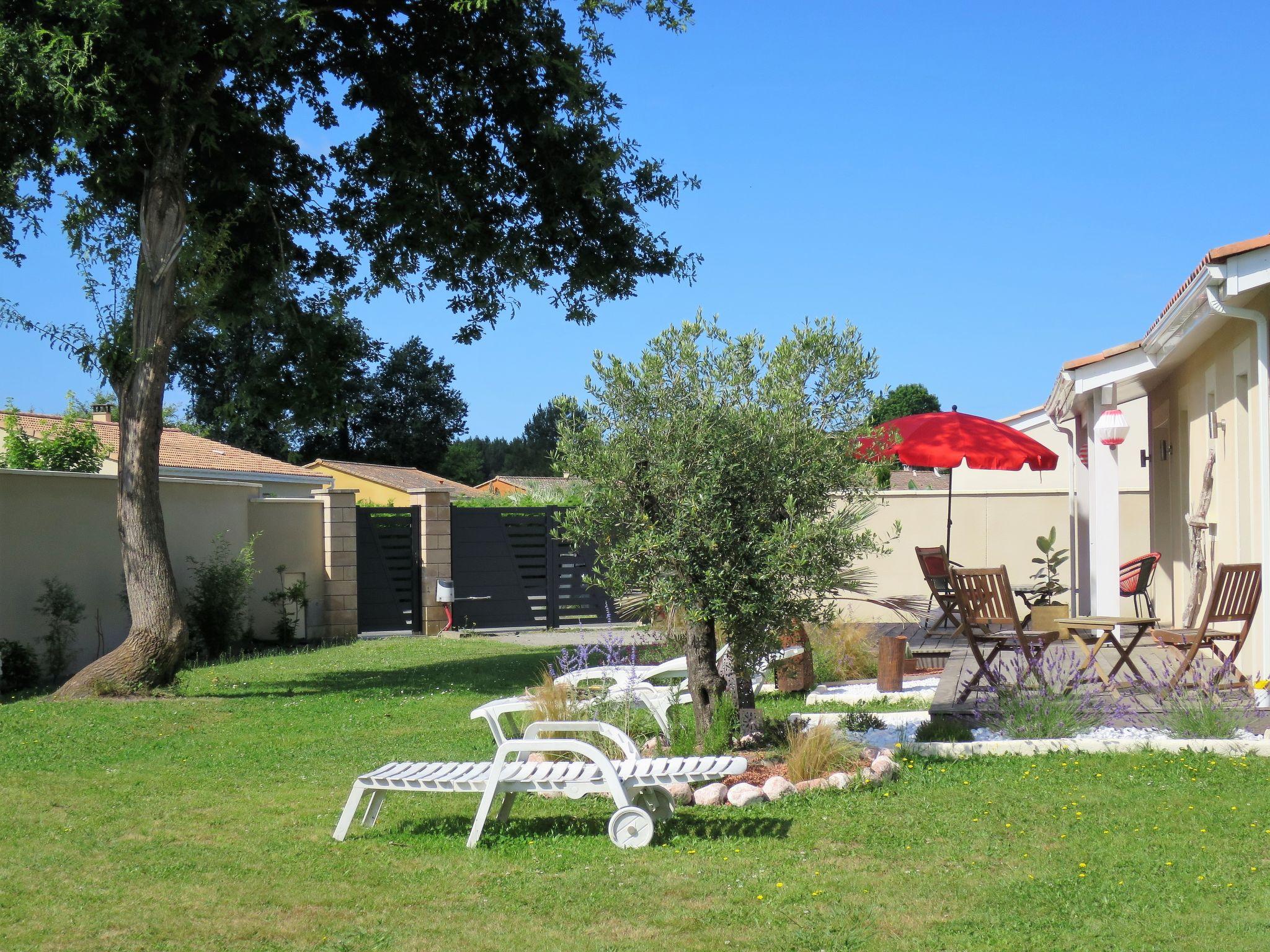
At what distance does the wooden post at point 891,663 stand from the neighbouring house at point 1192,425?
1.99m

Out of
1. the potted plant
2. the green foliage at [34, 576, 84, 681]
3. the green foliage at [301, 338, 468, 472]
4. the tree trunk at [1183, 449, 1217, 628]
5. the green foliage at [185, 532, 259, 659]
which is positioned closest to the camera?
the tree trunk at [1183, 449, 1217, 628]

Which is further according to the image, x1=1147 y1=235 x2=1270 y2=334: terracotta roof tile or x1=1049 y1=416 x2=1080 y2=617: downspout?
x1=1049 y1=416 x2=1080 y2=617: downspout

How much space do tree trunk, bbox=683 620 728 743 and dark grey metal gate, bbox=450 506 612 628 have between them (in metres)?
11.6

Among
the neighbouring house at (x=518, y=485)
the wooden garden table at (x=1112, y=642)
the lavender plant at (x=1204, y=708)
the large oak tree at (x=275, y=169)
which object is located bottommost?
the lavender plant at (x=1204, y=708)

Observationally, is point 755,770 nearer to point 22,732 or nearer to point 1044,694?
point 1044,694

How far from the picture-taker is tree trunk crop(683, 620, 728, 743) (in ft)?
21.7

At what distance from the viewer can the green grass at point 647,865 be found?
156 inches

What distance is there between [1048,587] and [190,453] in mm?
16517

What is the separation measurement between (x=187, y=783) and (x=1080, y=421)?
495 inches

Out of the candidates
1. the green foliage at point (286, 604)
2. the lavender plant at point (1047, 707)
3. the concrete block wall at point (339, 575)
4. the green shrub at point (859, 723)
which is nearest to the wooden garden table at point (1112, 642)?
the lavender plant at point (1047, 707)

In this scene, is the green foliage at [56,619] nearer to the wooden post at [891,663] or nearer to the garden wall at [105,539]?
the garden wall at [105,539]

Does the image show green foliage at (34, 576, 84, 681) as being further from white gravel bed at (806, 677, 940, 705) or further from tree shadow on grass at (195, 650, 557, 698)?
white gravel bed at (806, 677, 940, 705)

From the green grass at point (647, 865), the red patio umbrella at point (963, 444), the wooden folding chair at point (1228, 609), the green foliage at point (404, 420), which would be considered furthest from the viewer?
the green foliage at point (404, 420)

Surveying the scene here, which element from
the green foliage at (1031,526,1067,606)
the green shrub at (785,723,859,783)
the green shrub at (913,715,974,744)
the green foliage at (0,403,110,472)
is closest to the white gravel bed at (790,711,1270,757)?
the green shrub at (913,715,974,744)
